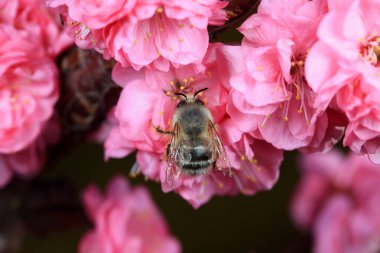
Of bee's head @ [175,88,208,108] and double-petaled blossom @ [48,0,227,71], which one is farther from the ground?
double-petaled blossom @ [48,0,227,71]

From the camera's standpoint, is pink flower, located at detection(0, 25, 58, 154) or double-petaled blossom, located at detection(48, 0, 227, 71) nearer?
double-petaled blossom, located at detection(48, 0, 227, 71)

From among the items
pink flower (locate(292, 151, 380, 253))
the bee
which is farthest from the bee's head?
pink flower (locate(292, 151, 380, 253))

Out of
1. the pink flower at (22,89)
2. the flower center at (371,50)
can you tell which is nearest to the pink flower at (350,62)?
the flower center at (371,50)

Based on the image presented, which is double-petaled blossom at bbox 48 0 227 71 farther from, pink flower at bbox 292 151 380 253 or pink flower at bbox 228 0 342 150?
pink flower at bbox 292 151 380 253

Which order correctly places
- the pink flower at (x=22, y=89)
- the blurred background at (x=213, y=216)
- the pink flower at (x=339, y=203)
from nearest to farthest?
the pink flower at (x=22, y=89), the pink flower at (x=339, y=203), the blurred background at (x=213, y=216)

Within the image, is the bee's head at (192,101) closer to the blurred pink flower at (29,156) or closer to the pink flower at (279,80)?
the pink flower at (279,80)

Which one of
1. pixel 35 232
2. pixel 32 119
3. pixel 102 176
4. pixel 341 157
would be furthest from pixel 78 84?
pixel 341 157

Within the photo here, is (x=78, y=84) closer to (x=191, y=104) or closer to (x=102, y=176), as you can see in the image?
(x=191, y=104)

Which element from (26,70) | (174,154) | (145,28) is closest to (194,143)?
(174,154)
